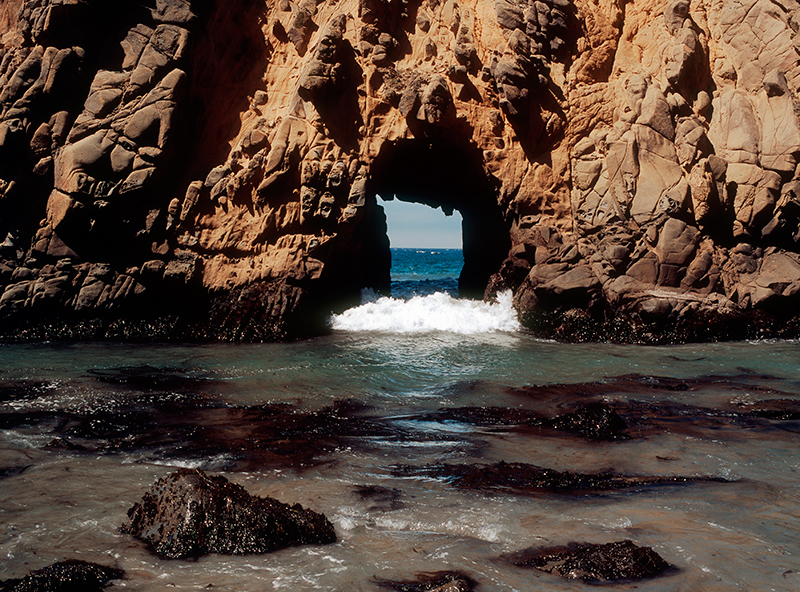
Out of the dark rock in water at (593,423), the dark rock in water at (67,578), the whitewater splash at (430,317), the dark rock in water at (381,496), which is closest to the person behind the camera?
the dark rock in water at (67,578)

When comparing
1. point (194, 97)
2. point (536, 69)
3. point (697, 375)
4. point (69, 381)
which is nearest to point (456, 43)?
point (536, 69)

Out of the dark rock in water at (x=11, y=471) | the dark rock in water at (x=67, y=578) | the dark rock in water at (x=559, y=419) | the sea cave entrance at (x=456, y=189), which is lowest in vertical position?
the dark rock in water at (x=559, y=419)

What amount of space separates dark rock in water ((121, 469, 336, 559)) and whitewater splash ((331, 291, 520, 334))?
38.0ft

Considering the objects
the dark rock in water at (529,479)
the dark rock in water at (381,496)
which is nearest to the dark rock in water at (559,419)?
the dark rock in water at (529,479)

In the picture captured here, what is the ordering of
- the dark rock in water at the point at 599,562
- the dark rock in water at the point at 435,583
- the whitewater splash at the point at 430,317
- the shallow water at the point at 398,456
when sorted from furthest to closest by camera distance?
1. the whitewater splash at the point at 430,317
2. the shallow water at the point at 398,456
3. the dark rock in water at the point at 599,562
4. the dark rock in water at the point at 435,583

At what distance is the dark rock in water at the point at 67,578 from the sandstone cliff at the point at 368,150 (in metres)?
11.0

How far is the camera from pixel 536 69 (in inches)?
579

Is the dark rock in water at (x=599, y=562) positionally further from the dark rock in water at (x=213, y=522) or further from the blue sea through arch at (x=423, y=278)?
the blue sea through arch at (x=423, y=278)

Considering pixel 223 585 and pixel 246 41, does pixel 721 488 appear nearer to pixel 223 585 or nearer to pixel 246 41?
pixel 223 585

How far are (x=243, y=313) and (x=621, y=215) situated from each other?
391 inches

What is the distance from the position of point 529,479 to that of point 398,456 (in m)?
1.39

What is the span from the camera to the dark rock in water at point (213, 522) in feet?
12.4

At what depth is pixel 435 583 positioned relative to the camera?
341cm

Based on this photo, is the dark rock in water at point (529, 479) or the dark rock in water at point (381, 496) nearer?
the dark rock in water at point (381, 496)
